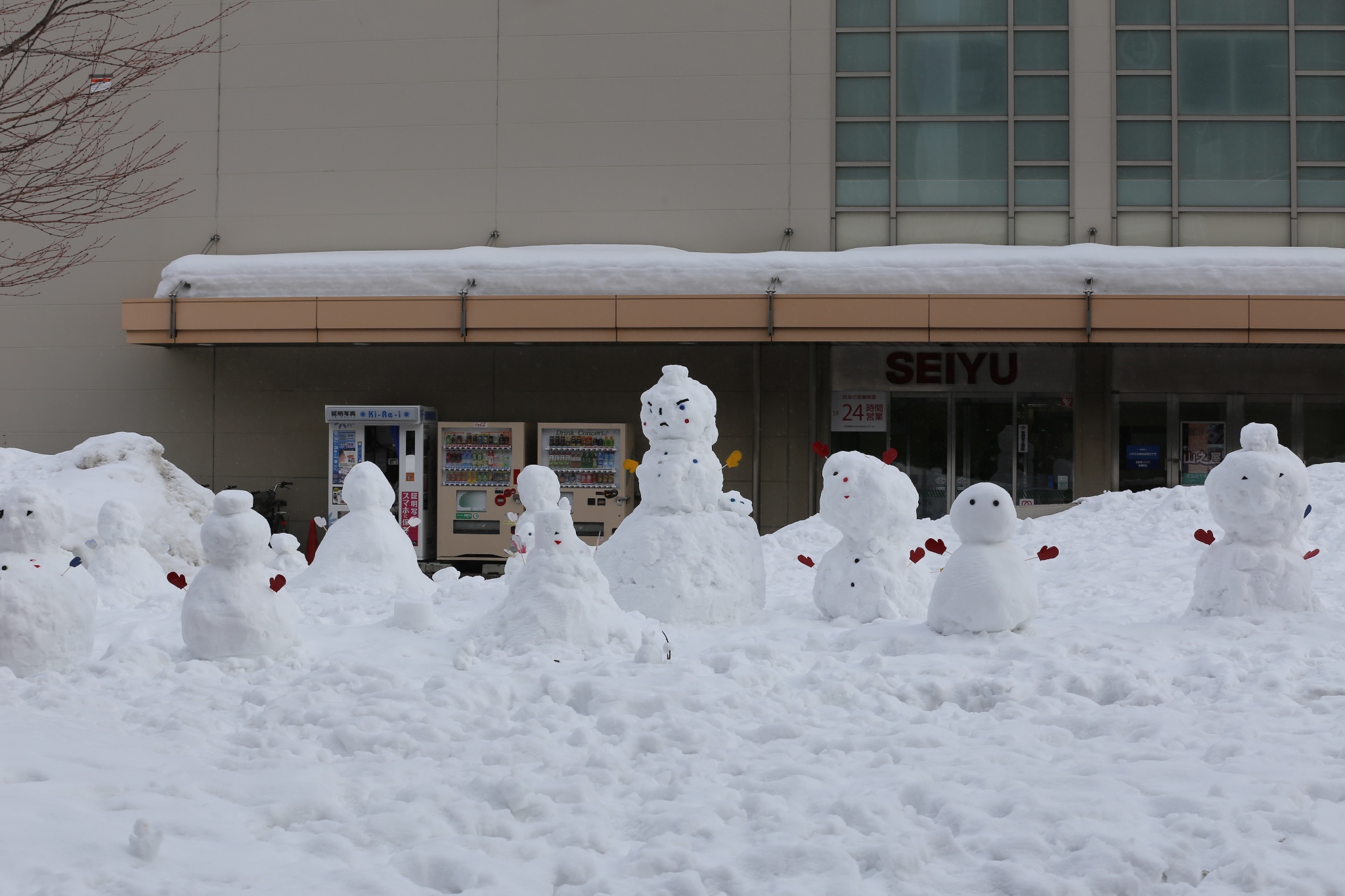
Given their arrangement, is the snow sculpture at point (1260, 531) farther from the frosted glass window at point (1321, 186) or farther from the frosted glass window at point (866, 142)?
the frosted glass window at point (1321, 186)

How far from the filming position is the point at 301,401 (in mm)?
15375

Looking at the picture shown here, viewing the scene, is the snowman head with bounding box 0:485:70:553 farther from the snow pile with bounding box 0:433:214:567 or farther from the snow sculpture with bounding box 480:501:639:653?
the snow pile with bounding box 0:433:214:567

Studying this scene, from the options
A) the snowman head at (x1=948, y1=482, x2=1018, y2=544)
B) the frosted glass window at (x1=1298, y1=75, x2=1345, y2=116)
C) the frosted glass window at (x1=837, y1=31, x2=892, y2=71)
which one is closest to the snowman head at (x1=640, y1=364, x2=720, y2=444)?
the snowman head at (x1=948, y1=482, x2=1018, y2=544)

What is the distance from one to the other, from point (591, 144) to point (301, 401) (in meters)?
5.33

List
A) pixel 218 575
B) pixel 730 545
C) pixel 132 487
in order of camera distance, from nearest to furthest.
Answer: pixel 218 575 → pixel 730 545 → pixel 132 487

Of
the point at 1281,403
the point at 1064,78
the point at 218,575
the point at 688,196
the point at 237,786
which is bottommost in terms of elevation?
the point at 237,786

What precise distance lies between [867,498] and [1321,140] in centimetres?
1081

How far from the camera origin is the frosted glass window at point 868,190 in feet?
48.1

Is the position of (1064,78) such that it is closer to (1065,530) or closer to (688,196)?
(688,196)

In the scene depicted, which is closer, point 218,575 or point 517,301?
point 218,575

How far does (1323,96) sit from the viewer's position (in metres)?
14.4

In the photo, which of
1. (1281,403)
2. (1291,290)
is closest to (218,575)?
(1291,290)

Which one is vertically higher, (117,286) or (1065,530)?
(117,286)

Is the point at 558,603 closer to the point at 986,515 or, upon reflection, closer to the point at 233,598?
the point at 233,598
